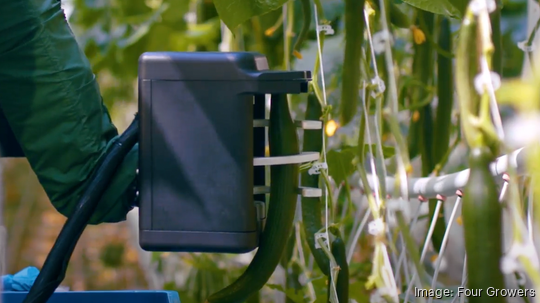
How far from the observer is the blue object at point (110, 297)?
843mm

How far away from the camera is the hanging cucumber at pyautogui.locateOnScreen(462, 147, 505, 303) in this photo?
1.42ft

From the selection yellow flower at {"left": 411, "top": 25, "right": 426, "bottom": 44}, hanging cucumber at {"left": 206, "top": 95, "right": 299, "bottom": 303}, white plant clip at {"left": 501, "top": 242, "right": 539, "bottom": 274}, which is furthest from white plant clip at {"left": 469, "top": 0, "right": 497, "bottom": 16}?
yellow flower at {"left": 411, "top": 25, "right": 426, "bottom": 44}

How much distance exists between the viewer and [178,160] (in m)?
0.66

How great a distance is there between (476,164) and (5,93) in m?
0.50

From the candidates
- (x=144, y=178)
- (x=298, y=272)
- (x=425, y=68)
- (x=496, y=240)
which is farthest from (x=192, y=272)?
(x=496, y=240)

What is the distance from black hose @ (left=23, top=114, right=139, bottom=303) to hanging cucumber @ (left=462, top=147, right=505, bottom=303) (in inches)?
15.3

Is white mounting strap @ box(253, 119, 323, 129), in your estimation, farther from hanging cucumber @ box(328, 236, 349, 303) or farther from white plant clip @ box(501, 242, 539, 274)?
white plant clip @ box(501, 242, 539, 274)

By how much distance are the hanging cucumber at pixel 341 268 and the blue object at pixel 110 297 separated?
22 centimetres

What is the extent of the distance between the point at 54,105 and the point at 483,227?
465 millimetres

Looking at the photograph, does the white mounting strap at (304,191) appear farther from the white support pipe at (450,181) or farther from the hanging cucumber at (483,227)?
the hanging cucumber at (483,227)

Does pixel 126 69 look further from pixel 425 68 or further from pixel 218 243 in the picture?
pixel 218 243

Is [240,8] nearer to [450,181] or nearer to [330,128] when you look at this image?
[330,128]

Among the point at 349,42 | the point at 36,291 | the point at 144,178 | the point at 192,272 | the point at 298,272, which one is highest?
the point at 349,42

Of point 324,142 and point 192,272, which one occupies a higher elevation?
point 324,142
